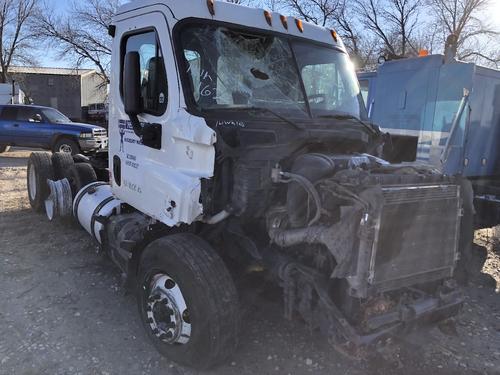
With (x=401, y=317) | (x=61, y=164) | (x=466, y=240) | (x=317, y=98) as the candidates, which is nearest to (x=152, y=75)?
(x=317, y=98)

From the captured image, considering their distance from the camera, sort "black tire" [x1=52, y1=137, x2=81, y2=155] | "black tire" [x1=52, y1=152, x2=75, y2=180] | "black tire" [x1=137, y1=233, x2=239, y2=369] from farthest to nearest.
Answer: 1. "black tire" [x1=52, y1=137, x2=81, y2=155]
2. "black tire" [x1=52, y1=152, x2=75, y2=180]
3. "black tire" [x1=137, y1=233, x2=239, y2=369]

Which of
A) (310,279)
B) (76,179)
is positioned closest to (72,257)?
(76,179)

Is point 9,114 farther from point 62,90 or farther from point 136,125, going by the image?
point 62,90

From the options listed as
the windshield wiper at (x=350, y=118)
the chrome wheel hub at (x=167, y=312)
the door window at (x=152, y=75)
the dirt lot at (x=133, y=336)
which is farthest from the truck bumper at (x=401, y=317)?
the door window at (x=152, y=75)

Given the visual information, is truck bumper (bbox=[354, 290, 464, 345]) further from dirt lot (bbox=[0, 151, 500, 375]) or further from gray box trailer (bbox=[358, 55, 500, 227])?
gray box trailer (bbox=[358, 55, 500, 227])

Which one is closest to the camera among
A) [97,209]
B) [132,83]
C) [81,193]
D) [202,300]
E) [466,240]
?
[202,300]

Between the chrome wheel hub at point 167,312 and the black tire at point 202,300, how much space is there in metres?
0.07

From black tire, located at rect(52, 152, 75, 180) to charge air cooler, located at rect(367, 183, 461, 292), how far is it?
5162mm

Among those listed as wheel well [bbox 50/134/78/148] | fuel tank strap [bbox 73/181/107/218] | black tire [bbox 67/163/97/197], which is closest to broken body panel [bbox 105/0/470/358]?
fuel tank strap [bbox 73/181/107/218]

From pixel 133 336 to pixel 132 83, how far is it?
82.2 inches

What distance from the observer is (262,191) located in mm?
3379

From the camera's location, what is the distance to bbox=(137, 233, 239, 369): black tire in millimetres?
3188

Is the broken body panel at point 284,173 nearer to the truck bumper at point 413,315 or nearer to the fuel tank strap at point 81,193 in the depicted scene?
the truck bumper at point 413,315

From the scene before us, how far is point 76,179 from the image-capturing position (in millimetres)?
6355
